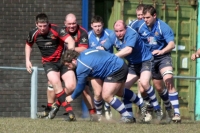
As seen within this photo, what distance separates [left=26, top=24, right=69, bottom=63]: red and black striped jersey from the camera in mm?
13617

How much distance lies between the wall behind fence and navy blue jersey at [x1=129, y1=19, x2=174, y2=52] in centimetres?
398

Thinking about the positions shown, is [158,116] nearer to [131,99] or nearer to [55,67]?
[131,99]

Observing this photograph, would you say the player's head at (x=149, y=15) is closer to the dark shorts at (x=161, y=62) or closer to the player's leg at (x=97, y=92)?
the dark shorts at (x=161, y=62)

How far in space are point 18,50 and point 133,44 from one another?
4.87m

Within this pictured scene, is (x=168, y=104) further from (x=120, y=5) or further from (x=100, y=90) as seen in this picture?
(x=120, y=5)

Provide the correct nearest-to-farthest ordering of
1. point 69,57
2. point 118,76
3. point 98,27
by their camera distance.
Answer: point 69,57
point 118,76
point 98,27

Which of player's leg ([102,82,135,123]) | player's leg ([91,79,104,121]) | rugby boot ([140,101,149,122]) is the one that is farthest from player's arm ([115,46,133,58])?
player's leg ([91,79,104,121])

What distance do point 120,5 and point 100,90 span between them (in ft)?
13.6

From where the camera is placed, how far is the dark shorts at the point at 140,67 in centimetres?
1318

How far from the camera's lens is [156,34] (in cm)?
1333

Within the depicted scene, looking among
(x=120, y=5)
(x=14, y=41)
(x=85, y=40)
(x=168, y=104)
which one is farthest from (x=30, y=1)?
(x=168, y=104)

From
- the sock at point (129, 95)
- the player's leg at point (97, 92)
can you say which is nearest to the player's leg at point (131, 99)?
the sock at point (129, 95)

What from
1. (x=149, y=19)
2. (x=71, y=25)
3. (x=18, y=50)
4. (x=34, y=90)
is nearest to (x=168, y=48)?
(x=149, y=19)

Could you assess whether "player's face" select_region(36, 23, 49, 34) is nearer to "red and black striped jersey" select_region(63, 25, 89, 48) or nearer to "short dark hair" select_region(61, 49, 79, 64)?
"red and black striped jersey" select_region(63, 25, 89, 48)
